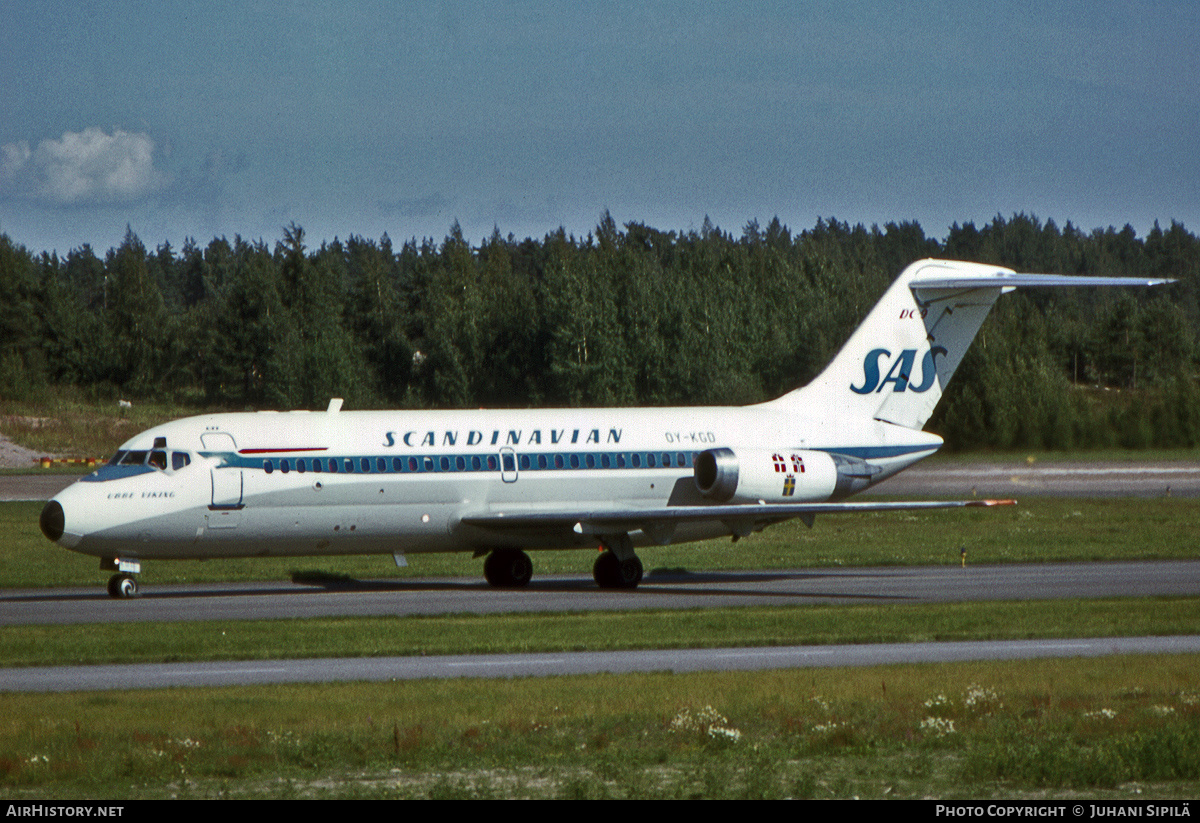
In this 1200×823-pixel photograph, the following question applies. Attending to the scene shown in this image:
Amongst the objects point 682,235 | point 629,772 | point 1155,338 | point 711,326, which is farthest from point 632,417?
point 682,235

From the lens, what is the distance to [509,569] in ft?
102

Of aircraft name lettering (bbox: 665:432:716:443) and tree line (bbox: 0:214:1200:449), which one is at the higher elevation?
tree line (bbox: 0:214:1200:449)

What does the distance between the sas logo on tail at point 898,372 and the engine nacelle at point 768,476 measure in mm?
2413

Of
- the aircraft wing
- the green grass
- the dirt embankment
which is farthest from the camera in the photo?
the dirt embankment

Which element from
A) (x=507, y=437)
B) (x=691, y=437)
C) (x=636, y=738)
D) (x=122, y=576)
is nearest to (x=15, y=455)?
→ (x=122, y=576)

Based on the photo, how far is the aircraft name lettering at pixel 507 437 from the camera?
29.8 m

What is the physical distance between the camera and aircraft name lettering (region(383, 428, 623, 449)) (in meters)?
29.8

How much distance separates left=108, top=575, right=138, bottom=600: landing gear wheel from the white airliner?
28 mm

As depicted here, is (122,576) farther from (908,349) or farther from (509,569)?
→ (908,349)

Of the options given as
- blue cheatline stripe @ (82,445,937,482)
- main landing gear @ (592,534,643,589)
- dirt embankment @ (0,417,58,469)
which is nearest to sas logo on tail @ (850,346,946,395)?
blue cheatline stripe @ (82,445,937,482)

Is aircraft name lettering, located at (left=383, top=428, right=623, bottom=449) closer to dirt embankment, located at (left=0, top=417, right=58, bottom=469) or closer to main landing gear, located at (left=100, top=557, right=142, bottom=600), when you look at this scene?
main landing gear, located at (left=100, top=557, right=142, bottom=600)

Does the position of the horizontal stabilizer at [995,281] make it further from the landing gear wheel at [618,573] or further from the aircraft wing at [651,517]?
the landing gear wheel at [618,573]

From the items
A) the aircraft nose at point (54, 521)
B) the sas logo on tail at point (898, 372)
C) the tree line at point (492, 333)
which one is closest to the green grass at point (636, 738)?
the aircraft nose at point (54, 521)

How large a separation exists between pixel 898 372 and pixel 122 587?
58.8 feet
